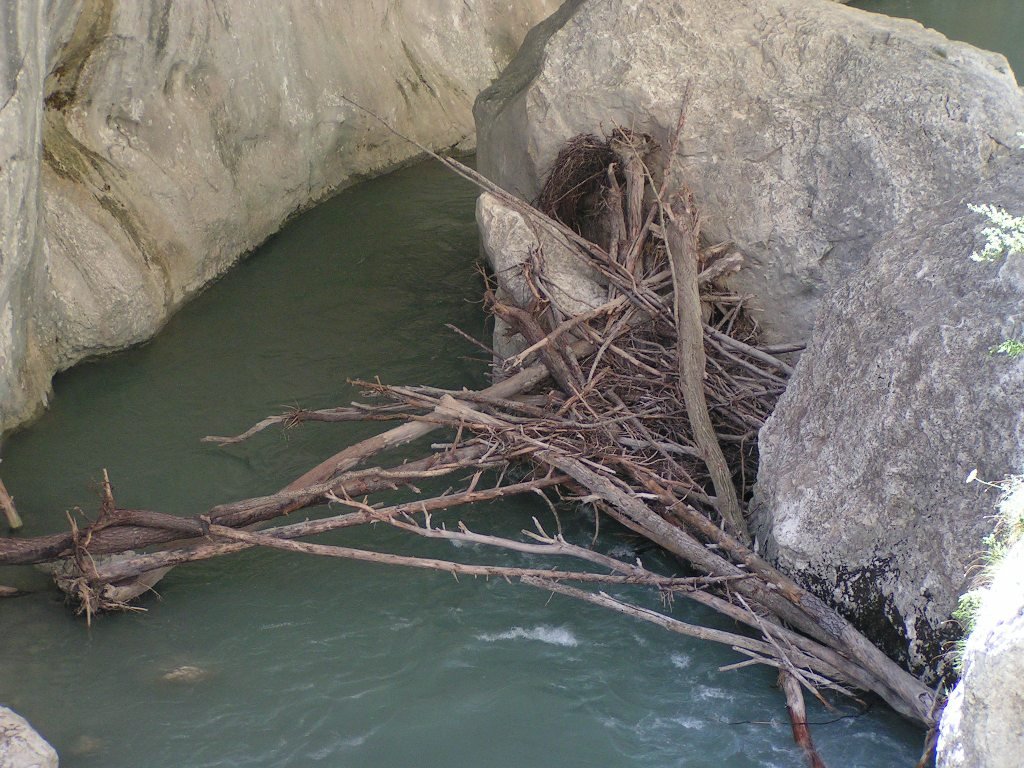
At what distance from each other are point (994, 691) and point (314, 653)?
336 centimetres

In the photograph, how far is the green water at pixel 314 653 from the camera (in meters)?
4.74

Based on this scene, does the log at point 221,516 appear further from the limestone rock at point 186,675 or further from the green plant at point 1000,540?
the green plant at point 1000,540

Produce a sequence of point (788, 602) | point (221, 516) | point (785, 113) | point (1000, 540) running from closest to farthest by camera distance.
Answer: point (1000, 540) < point (788, 602) < point (221, 516) < point (785, 113)

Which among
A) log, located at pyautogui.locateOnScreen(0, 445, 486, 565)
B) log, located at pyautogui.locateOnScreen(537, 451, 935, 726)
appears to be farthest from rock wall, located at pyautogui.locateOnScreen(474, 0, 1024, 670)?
log, located at pyautogui.locateOnScreen(0, 445, 486, 565)

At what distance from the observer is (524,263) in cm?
683

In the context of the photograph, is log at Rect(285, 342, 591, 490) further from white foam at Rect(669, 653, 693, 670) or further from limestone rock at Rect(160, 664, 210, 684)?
white foam at Rect(669, 653, 693, 670)

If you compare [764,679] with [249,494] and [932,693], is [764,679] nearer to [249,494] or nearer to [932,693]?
[932,693]

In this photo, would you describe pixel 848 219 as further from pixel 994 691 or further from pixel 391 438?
pixel 994 691

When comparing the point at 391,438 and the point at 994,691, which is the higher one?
the point at 994,691

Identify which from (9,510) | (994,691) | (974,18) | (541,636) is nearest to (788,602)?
(541,636)

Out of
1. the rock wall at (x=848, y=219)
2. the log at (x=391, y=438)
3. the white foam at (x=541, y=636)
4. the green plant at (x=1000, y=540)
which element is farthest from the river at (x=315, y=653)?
the green plant at (x=1000, y=540)

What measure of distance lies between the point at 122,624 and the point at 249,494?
3.82ft

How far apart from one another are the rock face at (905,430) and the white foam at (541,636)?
111cm

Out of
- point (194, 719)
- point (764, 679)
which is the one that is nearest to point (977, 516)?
point (764, 679)
